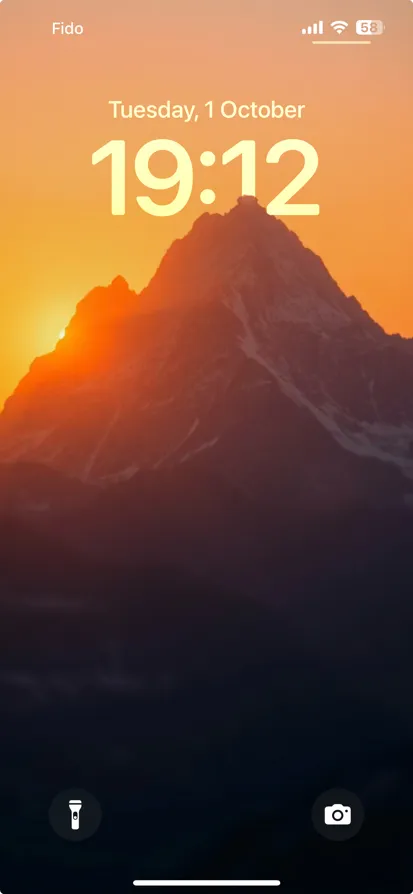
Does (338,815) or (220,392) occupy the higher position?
(220,392)

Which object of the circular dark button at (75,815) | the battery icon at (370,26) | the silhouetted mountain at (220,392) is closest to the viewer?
the circular dark button at (75,815)

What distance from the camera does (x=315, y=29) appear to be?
29.5ft

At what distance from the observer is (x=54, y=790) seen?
8695mm

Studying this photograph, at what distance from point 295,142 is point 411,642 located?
3983 millimetres

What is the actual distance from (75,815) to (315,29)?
627 centimetres

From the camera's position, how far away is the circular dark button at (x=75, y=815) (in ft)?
28.3

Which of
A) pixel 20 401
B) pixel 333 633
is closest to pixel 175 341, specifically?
pixel 20 401

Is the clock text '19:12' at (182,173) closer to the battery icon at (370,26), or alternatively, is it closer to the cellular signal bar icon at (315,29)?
the cellular signal bar icon at (315,29)

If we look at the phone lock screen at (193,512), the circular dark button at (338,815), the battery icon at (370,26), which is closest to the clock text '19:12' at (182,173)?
the phone lock screen at (193,512)

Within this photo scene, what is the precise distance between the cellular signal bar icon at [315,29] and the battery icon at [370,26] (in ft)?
0.91

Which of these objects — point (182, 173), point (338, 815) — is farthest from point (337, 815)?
point (182, 173)

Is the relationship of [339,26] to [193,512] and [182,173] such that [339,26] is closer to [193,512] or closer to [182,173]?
[182,173]

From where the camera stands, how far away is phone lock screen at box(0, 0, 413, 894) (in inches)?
341

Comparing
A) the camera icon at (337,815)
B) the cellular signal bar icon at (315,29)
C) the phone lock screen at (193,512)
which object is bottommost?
the camera icon at (337,815)
